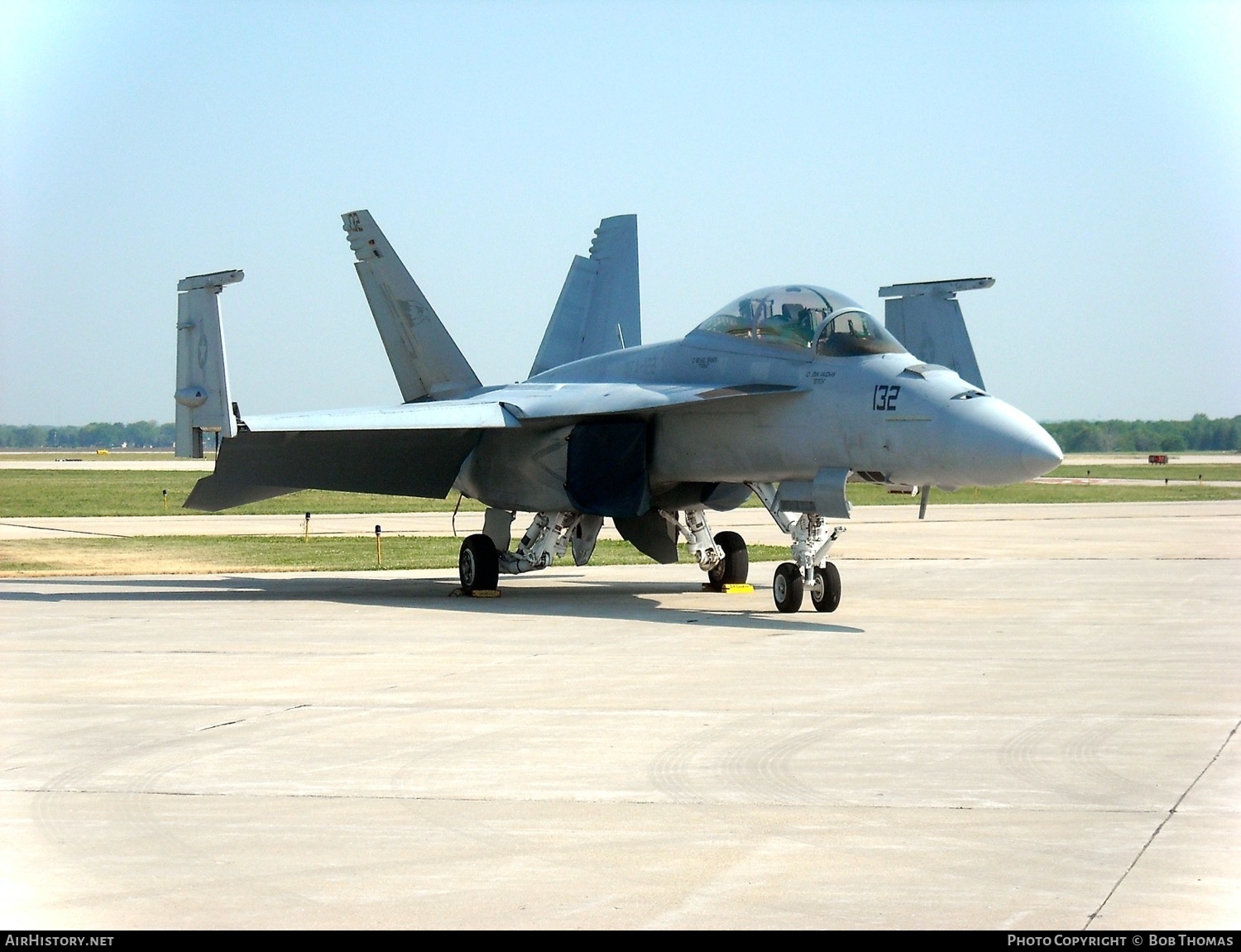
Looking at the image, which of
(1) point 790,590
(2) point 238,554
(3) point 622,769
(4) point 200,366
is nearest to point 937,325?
(1) point 790,590

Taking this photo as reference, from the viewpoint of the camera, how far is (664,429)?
17812 mm

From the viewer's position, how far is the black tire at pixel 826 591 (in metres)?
16.3

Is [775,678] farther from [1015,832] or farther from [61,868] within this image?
[61,868]

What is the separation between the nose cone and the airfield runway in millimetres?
1570

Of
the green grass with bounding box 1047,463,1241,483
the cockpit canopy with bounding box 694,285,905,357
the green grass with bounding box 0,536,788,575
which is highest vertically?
the cockpit canopy with bounding box 694,285,905,357

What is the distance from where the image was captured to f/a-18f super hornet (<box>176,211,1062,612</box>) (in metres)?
15.0

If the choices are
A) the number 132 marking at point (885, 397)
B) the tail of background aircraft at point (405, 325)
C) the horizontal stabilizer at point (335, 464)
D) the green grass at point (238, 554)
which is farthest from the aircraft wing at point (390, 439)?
the green grass at point (238, 554)

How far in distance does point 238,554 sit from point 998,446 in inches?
690

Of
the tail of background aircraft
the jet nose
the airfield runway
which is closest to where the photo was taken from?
the airfield runway

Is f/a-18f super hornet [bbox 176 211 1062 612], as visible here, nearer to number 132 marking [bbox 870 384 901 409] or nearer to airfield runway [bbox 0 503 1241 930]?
number 132 marking [bbox 870 384 901 409]

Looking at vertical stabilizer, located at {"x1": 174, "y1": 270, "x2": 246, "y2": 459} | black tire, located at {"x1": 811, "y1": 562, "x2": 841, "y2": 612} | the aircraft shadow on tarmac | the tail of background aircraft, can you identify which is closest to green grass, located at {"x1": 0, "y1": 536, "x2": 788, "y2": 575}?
the aircraft shadow on tarmac

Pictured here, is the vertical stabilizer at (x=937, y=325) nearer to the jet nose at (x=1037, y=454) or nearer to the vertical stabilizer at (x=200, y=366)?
the jet nose at (x=1037, y=454)

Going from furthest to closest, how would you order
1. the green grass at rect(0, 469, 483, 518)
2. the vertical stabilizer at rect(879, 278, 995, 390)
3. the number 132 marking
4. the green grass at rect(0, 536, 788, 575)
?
the green grass at rect(0, 469, 483, 518), the green grass at rect(0, 536, 788, 575), the vertical stabilizer at rect(879, 278, 995, 390), the number 132 marking

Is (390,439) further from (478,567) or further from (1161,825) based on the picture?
(1161,825)
